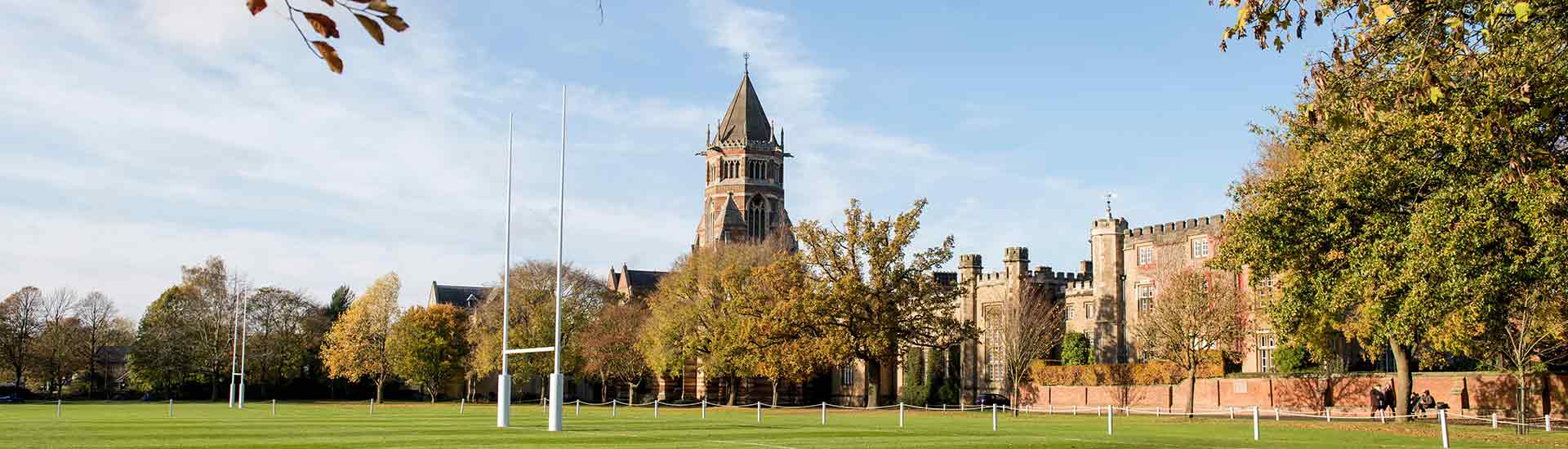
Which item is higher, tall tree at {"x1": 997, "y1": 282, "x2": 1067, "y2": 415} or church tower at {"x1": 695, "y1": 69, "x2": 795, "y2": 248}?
church tower at {"x1": 695, "y1": 69, "x2": 795, "y2": 248}

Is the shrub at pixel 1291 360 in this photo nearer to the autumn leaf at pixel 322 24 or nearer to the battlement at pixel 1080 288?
the battlement at pixel 1080 288

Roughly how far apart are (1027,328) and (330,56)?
63717mm

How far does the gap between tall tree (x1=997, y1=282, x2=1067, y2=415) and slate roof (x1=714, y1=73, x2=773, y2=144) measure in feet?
193

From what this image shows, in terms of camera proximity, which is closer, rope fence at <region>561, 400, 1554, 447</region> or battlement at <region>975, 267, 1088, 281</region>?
rope fence at <region>561, 400, 1554, 447</region>

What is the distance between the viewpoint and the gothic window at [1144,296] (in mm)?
70625

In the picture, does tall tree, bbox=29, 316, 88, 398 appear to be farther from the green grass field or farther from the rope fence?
the green grass field

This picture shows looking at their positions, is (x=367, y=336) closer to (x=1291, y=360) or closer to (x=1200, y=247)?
(x=1200, y=247)

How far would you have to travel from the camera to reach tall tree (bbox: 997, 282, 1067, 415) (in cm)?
6581

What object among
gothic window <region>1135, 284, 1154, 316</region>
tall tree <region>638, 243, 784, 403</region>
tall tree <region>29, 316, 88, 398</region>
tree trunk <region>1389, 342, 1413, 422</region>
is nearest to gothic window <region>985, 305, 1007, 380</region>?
gothic window <region>1135, 284, 1154, 316</region>

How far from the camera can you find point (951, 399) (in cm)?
7812

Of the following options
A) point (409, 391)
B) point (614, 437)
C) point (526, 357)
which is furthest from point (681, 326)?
point (614, 437)

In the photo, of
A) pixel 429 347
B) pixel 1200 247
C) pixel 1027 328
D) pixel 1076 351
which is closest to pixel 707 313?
pixel 1027 328

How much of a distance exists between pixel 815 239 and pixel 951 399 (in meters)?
18.5

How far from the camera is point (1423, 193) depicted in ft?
84.2
